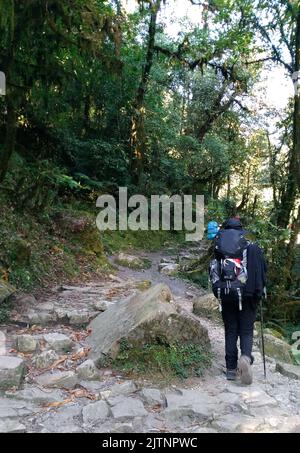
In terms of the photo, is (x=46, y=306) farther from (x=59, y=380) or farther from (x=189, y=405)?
(x=189, y=405)

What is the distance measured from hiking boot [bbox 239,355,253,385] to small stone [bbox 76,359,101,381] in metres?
1.57

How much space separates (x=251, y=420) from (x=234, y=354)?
118 cm

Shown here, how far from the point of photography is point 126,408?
4.04m

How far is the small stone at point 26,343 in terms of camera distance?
5225 millimetres

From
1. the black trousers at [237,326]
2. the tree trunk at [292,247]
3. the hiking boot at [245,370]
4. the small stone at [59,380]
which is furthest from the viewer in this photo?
the tree trunk at [292,247]

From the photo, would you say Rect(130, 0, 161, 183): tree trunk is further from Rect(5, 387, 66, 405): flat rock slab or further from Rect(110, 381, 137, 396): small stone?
Rect(5, 387, 66, 405): flat rock slab

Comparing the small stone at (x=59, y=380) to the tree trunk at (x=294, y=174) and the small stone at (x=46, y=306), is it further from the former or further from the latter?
the tree trunk at (x=294, y=174)

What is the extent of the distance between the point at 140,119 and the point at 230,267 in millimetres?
12293

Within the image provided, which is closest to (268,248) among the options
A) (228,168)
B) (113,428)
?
(113,428)

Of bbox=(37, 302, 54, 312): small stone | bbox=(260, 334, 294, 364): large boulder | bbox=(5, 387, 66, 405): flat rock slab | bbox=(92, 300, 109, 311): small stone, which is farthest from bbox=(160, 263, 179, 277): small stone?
bbox=(5, 387, 66, 405): flat rock slab

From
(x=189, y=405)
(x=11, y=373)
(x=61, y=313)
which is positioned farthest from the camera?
(x=61, y=313)

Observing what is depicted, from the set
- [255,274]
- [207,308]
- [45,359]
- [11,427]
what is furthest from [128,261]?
[11,427]

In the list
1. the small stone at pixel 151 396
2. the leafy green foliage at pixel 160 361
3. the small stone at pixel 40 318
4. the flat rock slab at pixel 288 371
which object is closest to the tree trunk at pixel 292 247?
the flat rock slab at pixel 288 371

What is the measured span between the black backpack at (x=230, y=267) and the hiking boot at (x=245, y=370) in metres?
0.60
